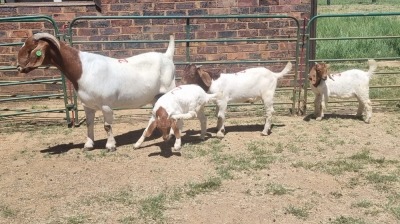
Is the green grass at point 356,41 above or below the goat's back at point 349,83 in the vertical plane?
above

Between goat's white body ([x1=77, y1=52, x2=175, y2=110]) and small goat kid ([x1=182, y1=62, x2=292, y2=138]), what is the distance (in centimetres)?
36

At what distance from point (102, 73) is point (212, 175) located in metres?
1.83

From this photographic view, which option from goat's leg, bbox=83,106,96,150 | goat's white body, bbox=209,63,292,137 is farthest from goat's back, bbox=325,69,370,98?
goat's leg, bbox=83,106,96,150

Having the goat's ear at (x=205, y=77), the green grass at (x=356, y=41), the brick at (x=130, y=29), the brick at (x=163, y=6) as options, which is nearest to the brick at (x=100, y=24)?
the brick at (x=130, y=29)

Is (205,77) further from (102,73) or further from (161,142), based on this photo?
(102,73)

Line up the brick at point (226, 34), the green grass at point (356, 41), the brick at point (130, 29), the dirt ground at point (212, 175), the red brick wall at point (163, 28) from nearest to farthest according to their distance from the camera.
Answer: the dirt ground at point (212, 175) < the red brick wall at point (163, 28) < the brick at point (130, 29) < the brick at point (226, 34) < the green grass at point (356, 41)

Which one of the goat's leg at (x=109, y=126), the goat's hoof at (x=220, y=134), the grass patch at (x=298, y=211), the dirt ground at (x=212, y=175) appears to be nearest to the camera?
the grass patch at (x=298, y=211)

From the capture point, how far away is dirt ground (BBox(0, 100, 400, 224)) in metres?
4.06

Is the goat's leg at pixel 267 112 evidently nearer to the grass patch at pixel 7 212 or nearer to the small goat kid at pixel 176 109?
the small goat kid at pixel 176 109

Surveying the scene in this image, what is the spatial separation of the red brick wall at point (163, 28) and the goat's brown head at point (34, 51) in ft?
9.90

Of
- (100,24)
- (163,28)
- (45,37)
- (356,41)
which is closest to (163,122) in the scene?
(45,37)

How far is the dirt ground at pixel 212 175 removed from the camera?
406 cm

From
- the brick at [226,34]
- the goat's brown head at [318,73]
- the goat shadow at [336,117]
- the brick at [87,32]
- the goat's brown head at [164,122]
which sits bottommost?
the goat shadow at [336,117]

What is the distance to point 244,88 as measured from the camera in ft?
19.7
